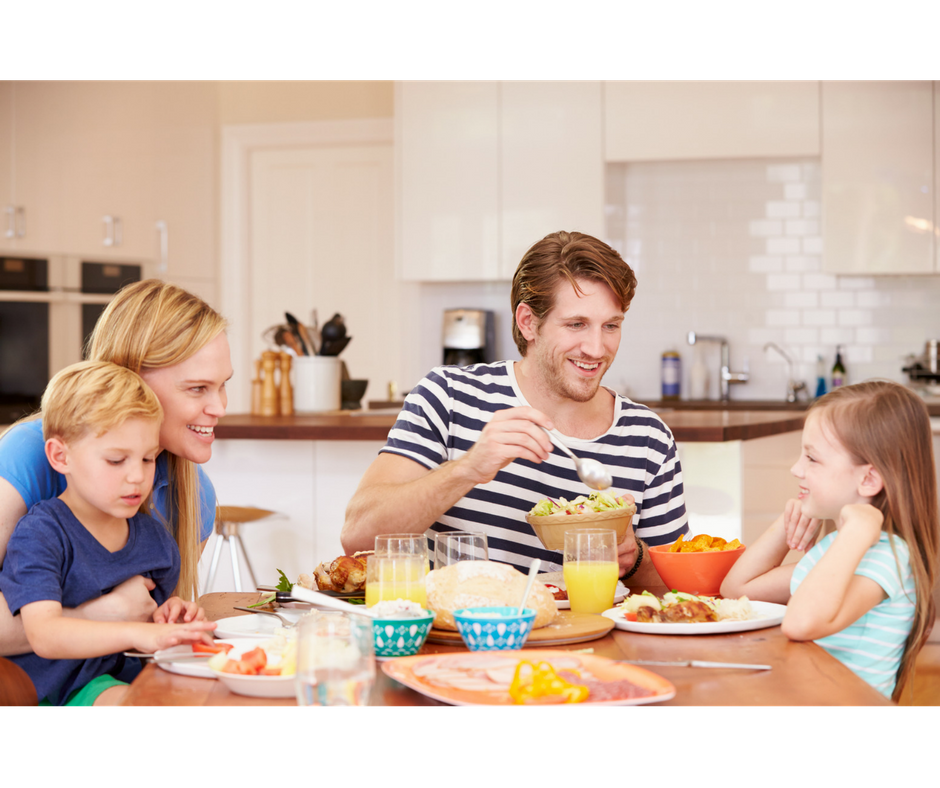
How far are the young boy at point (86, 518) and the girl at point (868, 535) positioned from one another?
83 centimetres

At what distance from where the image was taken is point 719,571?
156cm

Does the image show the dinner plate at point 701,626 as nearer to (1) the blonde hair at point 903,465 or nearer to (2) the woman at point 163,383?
(1) the blonde hair at point 903,465

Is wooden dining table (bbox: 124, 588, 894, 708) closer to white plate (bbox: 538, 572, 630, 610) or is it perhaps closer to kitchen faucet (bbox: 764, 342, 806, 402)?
white plate (bbox: 538, 572, 630, 610)

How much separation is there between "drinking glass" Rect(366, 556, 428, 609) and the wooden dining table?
7 cm

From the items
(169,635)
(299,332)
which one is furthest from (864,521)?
(299,332)

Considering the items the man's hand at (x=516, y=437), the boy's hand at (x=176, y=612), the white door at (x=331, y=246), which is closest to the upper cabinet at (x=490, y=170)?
the white door at (x=331, y=246)

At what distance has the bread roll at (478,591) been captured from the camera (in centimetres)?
129

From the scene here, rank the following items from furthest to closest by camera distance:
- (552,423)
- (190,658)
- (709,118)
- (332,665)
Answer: (709,118) < (552,423) < (190,658) < (332,665)

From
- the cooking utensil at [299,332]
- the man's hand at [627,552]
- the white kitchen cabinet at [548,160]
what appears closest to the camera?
the man's hand at [627,552]

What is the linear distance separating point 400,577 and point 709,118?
4267mm

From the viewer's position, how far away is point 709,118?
5.04m

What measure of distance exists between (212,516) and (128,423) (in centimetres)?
54

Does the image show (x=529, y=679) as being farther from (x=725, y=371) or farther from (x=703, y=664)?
(x=725, y=371)

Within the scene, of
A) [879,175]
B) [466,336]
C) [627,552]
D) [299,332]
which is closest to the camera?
[627,552]
